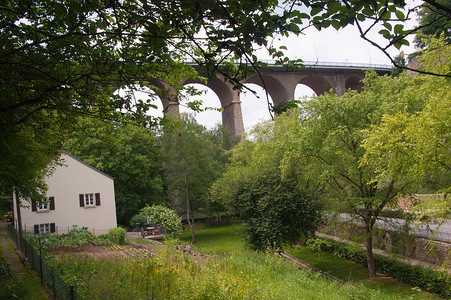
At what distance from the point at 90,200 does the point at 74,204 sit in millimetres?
1131

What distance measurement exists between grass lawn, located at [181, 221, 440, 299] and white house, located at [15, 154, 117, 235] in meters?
7.57

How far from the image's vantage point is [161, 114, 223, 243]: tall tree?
29.9m

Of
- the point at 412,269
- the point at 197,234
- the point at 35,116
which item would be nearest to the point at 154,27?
the point at 35,116

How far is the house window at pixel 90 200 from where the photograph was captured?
22825 millimetres

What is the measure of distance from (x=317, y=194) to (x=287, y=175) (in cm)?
193

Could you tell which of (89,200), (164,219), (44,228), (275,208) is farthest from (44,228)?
(275,208)

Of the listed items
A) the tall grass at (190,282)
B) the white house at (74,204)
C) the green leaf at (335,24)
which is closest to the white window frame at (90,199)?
the white house at (74,204)

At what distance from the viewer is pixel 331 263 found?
746 inches

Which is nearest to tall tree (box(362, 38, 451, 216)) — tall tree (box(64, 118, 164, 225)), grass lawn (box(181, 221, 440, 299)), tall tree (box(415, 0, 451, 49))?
tall tree (box(415, 0, 451, 49))

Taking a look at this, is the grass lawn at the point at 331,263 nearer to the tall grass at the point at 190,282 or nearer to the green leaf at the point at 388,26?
the tall grass at the point at 190,282

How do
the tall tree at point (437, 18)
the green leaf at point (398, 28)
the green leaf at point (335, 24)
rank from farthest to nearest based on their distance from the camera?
the green leaf at point (335, 24) < the green leaf at point (398, 28) < the tall tree at point (437, 18)

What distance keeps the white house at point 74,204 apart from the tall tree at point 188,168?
716cm

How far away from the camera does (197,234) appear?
3206cm

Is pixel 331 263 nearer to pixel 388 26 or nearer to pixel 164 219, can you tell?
pixel 164 219
